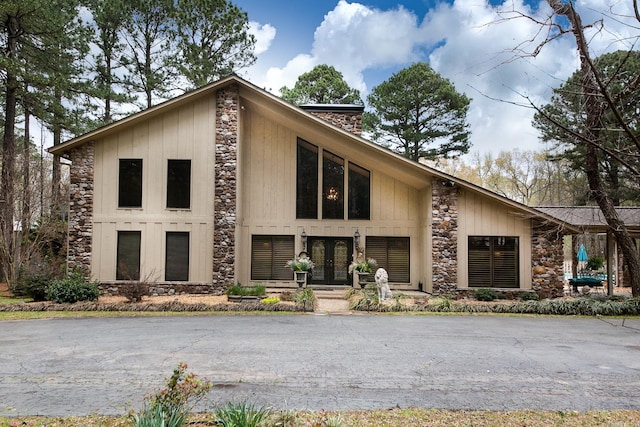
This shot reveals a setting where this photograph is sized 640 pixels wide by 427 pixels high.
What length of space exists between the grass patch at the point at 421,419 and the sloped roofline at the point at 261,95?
1046 centimetres

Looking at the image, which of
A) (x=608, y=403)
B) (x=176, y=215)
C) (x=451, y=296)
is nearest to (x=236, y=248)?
(x=176, y=215)

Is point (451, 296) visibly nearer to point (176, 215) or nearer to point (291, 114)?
point (291, 114)

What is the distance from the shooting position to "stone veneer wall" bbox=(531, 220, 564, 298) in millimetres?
14266

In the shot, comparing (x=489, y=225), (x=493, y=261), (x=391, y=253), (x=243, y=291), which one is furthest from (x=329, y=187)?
(x=493, y=261)

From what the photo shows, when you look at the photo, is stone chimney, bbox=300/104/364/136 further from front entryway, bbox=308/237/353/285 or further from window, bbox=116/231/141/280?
window, bbox=116/231/141/280

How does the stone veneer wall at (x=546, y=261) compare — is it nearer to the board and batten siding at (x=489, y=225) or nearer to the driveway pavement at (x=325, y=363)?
the board and batten siding at (x=489, y=225)

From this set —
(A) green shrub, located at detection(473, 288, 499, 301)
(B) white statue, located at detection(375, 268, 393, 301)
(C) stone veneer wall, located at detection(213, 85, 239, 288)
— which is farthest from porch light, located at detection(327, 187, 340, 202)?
(A) green shrub, located at detection(473, 288, 499, 301)

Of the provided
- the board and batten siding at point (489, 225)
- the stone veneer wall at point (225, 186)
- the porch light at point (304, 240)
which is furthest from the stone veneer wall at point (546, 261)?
the stone veneer wall at point (225, 186)

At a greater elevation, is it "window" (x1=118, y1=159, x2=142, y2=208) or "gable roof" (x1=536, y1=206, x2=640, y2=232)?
"window" (x1=118, y1=159, x2=142, y2=208)

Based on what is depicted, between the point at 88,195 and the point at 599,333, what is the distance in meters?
15.2

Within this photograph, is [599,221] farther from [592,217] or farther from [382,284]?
[382,284]

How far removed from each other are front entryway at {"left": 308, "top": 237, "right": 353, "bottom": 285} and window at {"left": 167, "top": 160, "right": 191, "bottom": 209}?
4708mm

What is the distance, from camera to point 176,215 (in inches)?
578

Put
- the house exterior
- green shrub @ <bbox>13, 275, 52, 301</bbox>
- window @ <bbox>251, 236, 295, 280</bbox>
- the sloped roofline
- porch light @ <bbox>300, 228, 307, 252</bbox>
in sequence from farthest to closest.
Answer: window @ <bbox>251, 236, 295, 280</bbox>, porch light @ <bbox>300, 228, 307, 252</bbox>, the house exterior, the sloped roofline, green shrub @ <bbox>13, 275, 52, 301</bbox>
